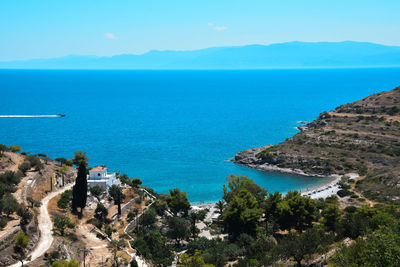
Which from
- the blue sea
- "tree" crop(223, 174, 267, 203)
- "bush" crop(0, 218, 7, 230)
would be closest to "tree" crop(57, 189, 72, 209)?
"bush" crop(0, 218, 7, 230)

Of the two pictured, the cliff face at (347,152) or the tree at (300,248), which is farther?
the cliff face at (347,152)

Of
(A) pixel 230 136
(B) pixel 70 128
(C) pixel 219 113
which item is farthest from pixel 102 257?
(C) pixel 219 113

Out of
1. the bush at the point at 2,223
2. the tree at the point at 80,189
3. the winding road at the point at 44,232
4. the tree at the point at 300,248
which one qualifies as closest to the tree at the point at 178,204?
the tree at the point at 80,189

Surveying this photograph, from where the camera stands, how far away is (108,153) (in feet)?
306

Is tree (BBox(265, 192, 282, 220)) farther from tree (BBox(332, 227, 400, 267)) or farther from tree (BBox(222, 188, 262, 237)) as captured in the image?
tree (BBox(332, 227, 400, 267))

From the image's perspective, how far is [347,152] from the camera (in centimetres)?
8781

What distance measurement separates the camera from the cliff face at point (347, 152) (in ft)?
249

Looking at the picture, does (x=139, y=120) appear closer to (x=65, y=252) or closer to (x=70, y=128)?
(x=70, y=128)

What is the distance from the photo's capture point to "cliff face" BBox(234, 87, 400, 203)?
249 feet

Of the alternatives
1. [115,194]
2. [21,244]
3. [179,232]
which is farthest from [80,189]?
[21,244]

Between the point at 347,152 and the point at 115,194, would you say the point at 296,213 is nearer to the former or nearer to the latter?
the point at 115,194

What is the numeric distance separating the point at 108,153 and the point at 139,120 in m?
49.7

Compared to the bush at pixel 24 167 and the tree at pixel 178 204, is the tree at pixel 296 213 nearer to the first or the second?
the tree at pixel 178 204

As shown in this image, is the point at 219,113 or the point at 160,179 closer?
the point at 160,179
